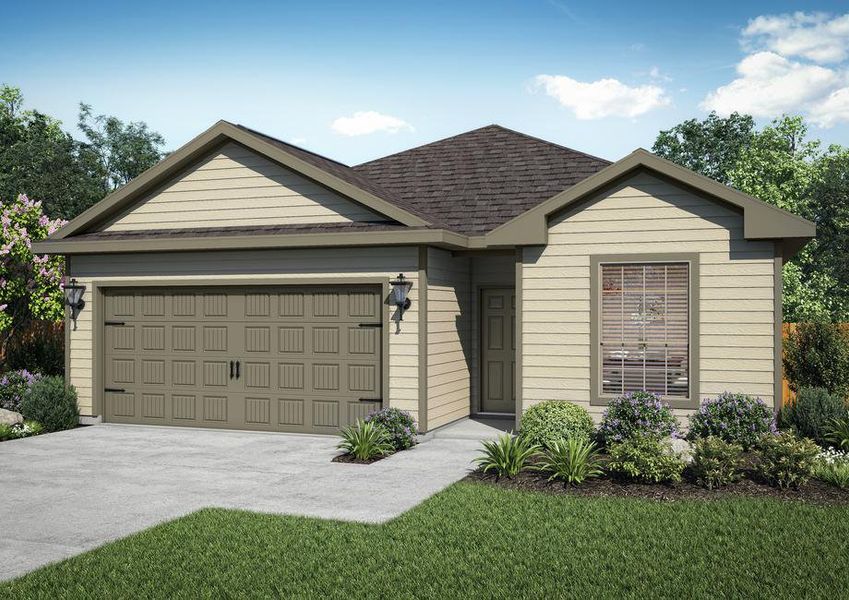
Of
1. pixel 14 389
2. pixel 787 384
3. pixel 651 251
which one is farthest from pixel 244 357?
pixel 787 384

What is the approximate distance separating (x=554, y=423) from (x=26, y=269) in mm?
13249

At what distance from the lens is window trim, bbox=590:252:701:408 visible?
12.4m

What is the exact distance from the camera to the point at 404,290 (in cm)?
1324

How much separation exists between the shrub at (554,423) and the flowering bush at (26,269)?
11.9m

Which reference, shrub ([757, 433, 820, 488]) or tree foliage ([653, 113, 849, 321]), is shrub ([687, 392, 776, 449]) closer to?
shrub ([757, 433, 820, 488])

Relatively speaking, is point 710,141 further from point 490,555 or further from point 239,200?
point 490,555

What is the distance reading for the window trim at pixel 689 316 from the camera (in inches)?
488

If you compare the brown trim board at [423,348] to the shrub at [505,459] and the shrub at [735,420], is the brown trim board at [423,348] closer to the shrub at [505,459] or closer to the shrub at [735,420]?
the shrub at [505,459]

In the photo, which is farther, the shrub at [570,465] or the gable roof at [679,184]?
the gable roof at [679,184]

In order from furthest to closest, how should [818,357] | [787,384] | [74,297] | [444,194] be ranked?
[444,194]
[787,384]
[74,297]
[818,357]

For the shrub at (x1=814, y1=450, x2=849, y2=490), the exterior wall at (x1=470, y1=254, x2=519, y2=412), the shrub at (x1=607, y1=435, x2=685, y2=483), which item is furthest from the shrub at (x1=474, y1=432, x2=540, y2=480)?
the exterior wall at (x1=470, y1=254, x2=519, y2=412)

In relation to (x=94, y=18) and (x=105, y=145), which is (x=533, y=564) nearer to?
(x=94, y=18)

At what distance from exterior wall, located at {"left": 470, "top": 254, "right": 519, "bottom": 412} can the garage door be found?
8.71 feet

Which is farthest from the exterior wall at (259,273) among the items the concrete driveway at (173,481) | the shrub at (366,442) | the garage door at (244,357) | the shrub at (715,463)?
the shrub at (715,463)
